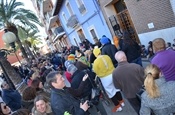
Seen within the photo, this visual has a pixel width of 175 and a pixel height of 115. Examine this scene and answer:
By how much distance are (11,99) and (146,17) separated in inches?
270

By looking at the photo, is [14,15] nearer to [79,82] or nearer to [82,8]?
[82,8]

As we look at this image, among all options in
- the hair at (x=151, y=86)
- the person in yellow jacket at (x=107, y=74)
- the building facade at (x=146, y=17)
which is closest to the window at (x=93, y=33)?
the building facade at (x=146, y=17)

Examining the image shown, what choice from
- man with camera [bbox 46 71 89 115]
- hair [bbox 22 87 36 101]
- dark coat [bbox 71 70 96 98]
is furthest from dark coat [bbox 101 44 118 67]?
man with camera [bbox 46 71 89 115]

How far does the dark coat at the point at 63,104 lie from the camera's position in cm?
354

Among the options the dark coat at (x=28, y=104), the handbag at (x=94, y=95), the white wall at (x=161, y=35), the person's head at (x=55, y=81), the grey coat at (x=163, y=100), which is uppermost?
the person's head at (x=55, y=81)

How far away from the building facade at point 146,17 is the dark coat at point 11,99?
589 cm

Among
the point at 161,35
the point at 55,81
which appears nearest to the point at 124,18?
the point at 161,35

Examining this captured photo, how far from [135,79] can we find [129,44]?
2247 millimetres

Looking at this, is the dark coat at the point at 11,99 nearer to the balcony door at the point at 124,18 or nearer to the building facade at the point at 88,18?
the balcony door at the point at 124,18

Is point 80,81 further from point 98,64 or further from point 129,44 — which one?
point 129,44

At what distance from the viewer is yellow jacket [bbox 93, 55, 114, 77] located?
6.05m

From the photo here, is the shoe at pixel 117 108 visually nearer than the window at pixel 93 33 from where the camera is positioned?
Yes

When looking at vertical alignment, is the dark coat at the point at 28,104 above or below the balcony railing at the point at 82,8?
below

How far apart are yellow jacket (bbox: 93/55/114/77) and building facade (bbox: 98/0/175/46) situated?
12.4 ft
